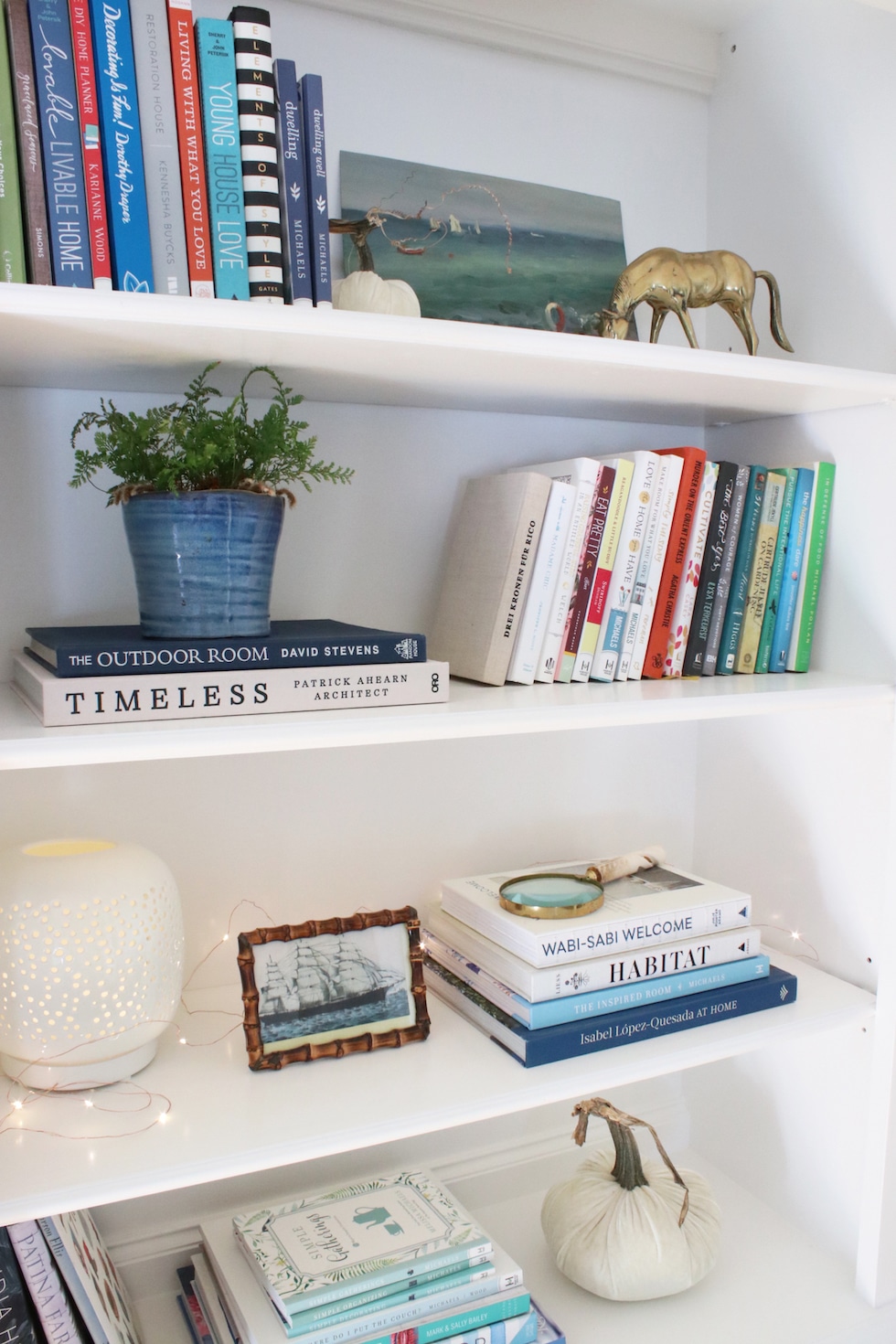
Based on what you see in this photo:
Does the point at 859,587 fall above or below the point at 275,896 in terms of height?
above

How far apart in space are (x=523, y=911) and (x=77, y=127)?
0.84m

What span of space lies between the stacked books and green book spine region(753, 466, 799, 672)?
0.49m

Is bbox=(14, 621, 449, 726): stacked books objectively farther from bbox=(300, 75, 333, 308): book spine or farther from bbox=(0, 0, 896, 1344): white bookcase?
bbox=(300, 75, 333, 308): book spine

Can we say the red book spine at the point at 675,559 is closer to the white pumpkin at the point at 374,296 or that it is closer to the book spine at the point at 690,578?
the book spine at the point at 690,578

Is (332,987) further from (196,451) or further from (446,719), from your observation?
(196,451)

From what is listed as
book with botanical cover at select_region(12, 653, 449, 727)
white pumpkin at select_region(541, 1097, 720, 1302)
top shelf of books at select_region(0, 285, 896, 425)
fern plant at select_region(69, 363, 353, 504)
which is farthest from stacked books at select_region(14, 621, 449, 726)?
white pumpkin at select_region(541, 1097, 720, 1302)

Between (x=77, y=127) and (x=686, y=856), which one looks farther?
(x=686, y=856)

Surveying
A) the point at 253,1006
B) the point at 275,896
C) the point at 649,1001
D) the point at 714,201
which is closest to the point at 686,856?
the point at 649,1001

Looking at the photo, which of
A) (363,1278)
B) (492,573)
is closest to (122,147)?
(492,573)

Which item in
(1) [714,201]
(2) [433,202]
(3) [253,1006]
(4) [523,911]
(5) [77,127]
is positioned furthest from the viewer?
(1) [714,201]

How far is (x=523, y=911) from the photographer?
1123mm

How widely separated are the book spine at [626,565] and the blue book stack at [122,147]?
0.55m

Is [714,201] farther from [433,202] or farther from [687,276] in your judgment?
[433,202]

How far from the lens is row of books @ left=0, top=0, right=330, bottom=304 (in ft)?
2.59
